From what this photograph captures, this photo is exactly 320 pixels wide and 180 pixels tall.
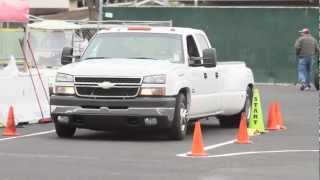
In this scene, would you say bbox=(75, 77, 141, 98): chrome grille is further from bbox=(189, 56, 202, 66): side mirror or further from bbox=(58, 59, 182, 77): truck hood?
bbox=(189, 56, 202, 66): side mirror

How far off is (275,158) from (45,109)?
703 centimetres

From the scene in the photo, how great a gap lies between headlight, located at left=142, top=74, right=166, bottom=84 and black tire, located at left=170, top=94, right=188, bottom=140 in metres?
0.47

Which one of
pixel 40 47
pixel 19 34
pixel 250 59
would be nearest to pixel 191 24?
pixel 250 59

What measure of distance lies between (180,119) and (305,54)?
14.3 metres

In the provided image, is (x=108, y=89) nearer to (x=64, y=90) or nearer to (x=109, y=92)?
(x=109, y=92)

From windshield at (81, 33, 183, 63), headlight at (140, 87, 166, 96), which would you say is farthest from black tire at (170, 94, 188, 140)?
windshield at (81, 33, 183, 63)

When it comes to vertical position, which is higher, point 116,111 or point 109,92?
point 109,92

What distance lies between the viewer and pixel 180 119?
13.5m

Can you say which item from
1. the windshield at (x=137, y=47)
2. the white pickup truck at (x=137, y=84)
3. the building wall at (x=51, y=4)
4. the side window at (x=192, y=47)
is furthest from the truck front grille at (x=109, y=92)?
the building wall at (x=51, y=4)

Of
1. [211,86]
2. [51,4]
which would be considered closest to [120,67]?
[211,86]

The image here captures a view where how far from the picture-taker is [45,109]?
57.4 feet

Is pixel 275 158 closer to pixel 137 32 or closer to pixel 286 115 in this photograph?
pixel 137 32

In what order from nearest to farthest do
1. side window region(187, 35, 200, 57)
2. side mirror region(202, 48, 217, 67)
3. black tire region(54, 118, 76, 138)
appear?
1. black tire region(54, 118, 76, 138)
2. side mirror region(202, 48, 217, 67)
3. side window region(187, 35, 200, 57)

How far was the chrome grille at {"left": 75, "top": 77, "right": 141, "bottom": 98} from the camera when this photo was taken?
1312 cm
